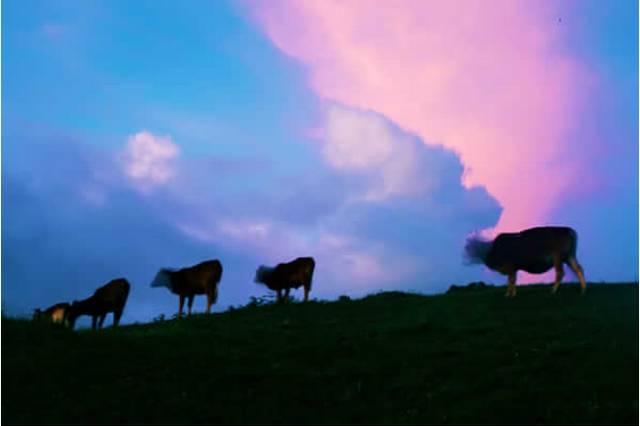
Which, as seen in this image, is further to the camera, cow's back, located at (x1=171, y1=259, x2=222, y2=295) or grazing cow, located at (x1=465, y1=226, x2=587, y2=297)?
cow's back, located at (x1=171, y1=259, x2=222, y2=295)

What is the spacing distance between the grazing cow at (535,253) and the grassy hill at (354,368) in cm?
164

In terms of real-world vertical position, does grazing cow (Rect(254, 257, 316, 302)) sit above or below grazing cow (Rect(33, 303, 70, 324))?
above

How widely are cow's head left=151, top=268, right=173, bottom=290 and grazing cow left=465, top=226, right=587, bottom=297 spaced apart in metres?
16.9

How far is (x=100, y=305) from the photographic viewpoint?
3909cm

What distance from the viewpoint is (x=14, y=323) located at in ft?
83.3

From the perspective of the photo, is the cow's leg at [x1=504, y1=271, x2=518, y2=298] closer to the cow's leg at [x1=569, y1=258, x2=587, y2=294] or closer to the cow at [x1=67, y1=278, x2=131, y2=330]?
the cow's leg at [x1=569, y1=258, x2=587, y2=294]

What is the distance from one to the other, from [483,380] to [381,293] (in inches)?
724

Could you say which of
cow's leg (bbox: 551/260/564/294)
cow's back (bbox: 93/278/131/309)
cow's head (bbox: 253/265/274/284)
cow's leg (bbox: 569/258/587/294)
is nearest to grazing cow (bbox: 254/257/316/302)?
cow's head (bbox: 253/265/274/284)

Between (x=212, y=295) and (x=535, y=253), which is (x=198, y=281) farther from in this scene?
(x=535, y=253)

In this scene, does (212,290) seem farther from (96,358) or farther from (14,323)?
(96,358)

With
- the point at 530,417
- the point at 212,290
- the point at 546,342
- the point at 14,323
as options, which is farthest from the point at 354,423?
the point at 212,290

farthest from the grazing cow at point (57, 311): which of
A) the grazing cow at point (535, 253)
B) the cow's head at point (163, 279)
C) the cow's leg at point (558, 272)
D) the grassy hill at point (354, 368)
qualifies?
the cow's leg at point (558, 272)

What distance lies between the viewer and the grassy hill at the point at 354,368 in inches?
637

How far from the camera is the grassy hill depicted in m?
16.2
